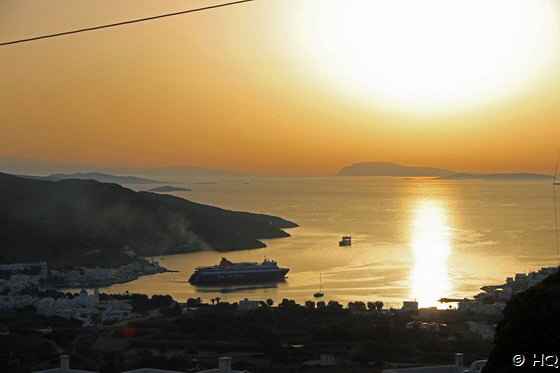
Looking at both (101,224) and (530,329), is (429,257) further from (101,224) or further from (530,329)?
(530,329)

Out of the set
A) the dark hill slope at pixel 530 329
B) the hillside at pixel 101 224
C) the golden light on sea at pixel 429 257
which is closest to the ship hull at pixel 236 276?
the golden light on sea at pixel 429 257

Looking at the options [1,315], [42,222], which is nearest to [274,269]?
[42,222]

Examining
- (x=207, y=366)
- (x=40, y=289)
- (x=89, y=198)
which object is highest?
(x=89, y=198)

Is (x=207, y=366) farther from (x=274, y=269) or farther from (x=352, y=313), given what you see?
(x=274, y=269)

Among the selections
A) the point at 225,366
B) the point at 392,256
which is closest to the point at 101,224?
the point at 392,256

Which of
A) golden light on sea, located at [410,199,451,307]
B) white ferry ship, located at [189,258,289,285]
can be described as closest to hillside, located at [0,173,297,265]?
white ferry ship, located at [189,258,289,285]

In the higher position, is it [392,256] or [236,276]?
[392,256]

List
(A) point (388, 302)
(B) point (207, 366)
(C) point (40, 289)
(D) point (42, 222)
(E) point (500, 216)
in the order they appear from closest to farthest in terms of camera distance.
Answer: (B) point (207, 366) < (A) point (388, 302) < (C) point (40, 289) < (D) point (42, 222) < (E) point (500, 216)
